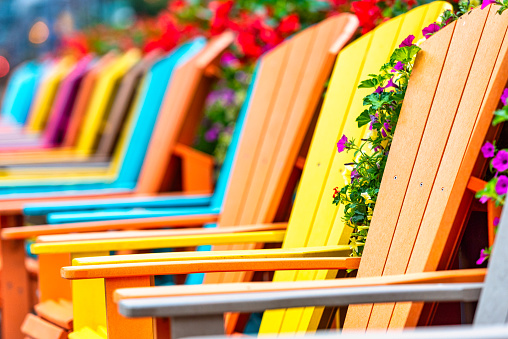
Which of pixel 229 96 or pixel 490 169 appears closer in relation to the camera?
pixel 490 169

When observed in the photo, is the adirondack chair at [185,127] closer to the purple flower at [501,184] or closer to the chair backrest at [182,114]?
the chair backrest at [182,114]

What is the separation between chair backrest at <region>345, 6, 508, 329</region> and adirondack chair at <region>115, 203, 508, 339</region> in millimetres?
243

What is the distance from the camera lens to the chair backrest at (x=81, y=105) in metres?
6.26

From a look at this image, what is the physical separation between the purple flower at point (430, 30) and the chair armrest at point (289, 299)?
2.64 feet

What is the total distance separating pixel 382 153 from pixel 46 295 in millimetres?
1198

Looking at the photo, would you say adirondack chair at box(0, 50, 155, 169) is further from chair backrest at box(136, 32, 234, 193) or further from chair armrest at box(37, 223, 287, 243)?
chair armrest at box(37, 223, 287, 243)

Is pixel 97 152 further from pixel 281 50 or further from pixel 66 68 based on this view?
pixel 66 68

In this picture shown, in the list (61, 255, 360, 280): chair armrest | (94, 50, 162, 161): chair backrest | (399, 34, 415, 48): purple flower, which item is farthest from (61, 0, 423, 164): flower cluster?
(61, 255, 360, 280): chair armrest

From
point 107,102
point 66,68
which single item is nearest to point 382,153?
point 107,102

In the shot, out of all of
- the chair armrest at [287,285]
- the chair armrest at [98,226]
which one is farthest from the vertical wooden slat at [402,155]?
the chair armrest at [98,226]

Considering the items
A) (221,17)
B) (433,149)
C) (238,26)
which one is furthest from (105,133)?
(433,149)

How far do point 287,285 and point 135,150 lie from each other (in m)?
2.98

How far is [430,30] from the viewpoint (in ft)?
7.11

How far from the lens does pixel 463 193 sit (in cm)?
179
